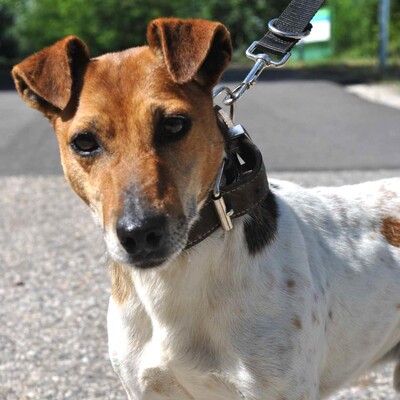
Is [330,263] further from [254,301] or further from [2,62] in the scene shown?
[2,62]

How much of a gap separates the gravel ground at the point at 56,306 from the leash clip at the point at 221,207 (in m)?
1.54

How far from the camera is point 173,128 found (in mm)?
2535

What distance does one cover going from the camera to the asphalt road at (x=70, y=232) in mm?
4066

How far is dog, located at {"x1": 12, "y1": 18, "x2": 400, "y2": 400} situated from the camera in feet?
8.09

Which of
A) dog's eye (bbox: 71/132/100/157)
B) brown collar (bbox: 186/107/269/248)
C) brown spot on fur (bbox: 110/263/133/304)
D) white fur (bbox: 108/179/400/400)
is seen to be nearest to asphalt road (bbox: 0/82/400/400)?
white fur (bbox: 108/179/400/400)

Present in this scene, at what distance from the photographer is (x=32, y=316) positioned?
482cm

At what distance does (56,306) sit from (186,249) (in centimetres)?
255

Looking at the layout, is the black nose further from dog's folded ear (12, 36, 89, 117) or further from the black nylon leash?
the black nylon leash

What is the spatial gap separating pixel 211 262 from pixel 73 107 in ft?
2.38

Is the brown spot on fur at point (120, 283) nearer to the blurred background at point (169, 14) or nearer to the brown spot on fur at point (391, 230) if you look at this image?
the brown spot on fur at point (391, 230)

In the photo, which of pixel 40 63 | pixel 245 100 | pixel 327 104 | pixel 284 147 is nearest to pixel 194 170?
pixel 40 63

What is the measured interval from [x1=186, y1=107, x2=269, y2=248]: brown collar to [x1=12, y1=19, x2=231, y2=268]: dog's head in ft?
0.22

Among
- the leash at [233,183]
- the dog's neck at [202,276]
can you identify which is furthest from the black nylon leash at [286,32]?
the dog's neck at [202,276]

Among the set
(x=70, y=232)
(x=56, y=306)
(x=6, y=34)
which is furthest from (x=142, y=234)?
(x=6, y=34)
